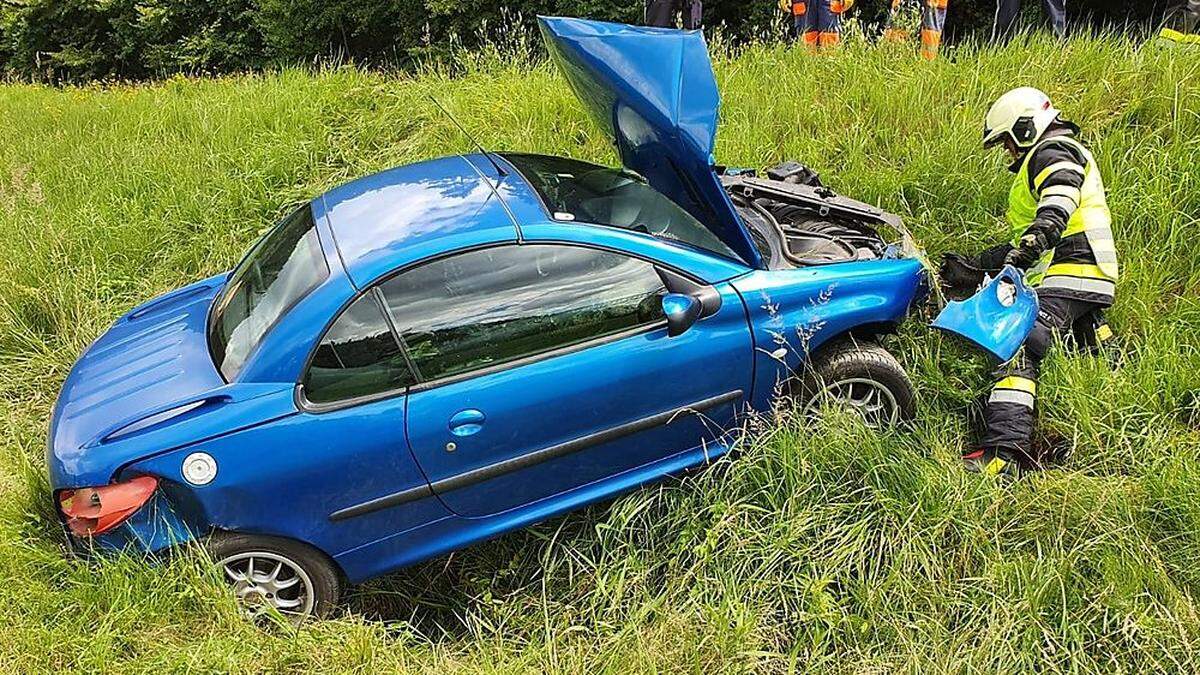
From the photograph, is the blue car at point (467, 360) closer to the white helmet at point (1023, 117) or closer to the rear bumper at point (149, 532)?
the rear bumper at point (149, 532)

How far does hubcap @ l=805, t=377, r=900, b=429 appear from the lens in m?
3.52

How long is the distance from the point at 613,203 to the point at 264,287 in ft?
4.63

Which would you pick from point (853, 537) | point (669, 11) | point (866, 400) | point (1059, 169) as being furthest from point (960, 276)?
point (669, 11)

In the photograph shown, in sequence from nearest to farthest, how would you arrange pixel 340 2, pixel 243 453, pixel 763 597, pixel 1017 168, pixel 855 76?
pixel 243 453, pixel 763 597, pixel 1017 168, pixel 855 76, pixel 340 2

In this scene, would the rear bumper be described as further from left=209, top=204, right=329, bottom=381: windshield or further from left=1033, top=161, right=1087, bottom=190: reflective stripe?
left=1033, top=161, right=1087, bottom=190: reflective stripe

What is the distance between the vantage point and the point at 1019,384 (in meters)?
3.62

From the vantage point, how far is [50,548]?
3.25m

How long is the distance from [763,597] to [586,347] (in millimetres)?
1111

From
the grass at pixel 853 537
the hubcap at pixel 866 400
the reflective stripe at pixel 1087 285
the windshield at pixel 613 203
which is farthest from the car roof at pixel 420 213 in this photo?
the reflective stripe at pixel 1087 285

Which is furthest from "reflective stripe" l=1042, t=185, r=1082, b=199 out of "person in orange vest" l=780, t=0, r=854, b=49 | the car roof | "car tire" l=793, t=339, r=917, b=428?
"person in orange vest" l=780, t=0, r=854, b=49

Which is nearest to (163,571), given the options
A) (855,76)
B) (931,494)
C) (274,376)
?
(274,376)

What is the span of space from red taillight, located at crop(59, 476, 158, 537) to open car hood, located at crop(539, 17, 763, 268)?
2221 millimetres

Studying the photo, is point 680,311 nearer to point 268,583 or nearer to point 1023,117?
point 268,583

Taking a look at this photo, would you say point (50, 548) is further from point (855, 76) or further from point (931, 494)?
point (855, 76)
